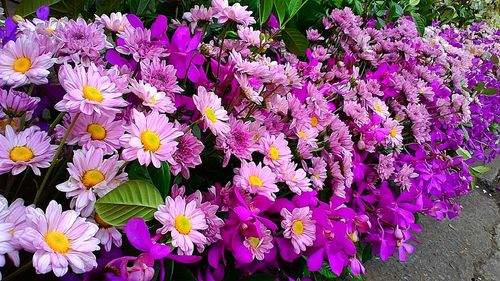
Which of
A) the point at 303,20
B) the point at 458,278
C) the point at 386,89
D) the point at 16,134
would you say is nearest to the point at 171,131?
the point at 16,134

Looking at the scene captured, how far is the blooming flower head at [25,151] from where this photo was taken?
60cm

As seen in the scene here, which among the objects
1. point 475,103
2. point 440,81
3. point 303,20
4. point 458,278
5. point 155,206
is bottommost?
point 458,278

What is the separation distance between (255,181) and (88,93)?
0.30 meters

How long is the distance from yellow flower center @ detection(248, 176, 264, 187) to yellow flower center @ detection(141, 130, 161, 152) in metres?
0.20

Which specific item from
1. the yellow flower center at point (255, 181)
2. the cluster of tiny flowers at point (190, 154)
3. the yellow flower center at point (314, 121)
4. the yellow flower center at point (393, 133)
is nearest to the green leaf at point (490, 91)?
the cluster of tiny flowers at point (190, 154)

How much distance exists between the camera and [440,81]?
1.83 m

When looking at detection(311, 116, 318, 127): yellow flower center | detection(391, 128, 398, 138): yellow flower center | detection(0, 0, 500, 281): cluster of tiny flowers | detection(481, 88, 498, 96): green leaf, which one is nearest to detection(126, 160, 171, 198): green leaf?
detection(0, 0, 500, 281): cluster of tiny flowers

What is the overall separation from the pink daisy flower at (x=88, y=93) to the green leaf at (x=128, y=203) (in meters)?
0.10

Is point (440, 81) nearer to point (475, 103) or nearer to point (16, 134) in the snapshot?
point (475, 103)

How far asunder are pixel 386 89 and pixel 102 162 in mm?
1155

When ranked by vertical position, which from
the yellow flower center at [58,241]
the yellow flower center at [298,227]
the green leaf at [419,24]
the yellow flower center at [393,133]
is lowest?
the green leaf at [419,24]

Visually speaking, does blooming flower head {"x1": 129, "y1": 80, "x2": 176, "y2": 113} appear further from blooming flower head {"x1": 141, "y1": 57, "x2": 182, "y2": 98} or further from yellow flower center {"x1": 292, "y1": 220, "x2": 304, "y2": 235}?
yellow flower center {"x1": 292, "y1": 220, "x2": 304, "y2": 235}

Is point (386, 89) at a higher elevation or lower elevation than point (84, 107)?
lower

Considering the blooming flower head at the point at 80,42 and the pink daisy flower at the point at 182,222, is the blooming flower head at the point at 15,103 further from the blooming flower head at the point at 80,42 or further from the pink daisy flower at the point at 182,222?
the pink daisy flower at the point at 182,222
